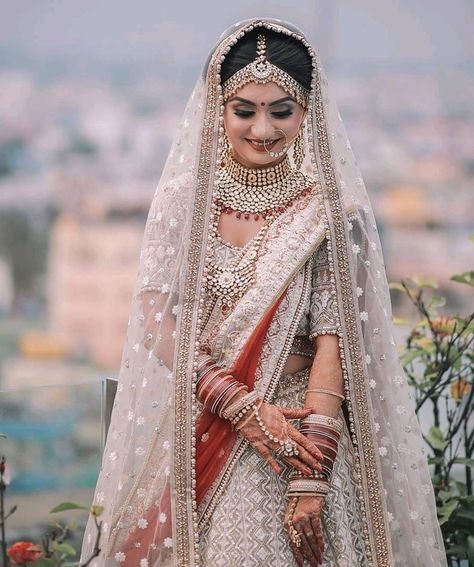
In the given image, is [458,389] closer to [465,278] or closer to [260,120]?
[465,278]

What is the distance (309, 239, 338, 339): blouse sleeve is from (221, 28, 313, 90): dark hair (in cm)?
30

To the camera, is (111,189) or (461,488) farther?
(111,189)

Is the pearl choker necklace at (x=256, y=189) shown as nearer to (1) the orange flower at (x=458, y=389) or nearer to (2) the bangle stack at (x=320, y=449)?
(2) the bangle stack at (x=320, y=449)

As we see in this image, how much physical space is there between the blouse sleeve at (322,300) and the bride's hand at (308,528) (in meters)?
0.28

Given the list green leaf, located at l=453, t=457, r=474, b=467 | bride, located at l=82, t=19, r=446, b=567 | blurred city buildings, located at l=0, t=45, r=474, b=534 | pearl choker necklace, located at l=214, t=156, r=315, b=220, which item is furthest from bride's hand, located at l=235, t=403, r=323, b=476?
blurred city buildings, located at l=0, t=45, r=474, b=534

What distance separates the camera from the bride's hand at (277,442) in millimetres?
1586

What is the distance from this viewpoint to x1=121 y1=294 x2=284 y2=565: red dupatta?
5.34 feet

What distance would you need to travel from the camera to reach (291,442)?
5.21 feet

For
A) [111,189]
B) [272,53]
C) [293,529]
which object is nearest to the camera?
[293,529]

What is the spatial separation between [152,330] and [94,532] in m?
0.36

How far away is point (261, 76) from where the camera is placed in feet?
5.46

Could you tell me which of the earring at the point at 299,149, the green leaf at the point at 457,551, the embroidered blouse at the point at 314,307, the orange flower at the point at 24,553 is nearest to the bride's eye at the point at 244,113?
the earring at the point at 299,149

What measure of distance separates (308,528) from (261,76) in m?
0.75

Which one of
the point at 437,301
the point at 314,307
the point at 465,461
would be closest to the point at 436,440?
the point at 465,461
